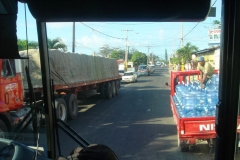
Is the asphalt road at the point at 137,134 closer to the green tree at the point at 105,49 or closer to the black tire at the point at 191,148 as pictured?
the black tire at the point at 191,148

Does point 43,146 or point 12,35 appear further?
point 43,146

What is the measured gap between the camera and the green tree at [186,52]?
361cm

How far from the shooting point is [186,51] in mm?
3955

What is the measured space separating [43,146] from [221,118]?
4.41ft

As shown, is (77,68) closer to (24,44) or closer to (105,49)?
(105,49)

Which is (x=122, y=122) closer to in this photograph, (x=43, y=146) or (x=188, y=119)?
(x=188, y=119)

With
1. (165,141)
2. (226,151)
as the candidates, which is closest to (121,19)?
(226,151)

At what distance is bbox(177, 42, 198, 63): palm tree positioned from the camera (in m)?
3.60

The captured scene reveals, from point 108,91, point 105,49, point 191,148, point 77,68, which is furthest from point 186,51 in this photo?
point 108,91

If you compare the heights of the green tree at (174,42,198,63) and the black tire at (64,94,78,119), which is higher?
the green tree at (174,42,198,63)

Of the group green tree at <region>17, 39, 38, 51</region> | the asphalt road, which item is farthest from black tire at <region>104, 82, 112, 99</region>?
green tree at <region>17, 39, 38, 51</region>

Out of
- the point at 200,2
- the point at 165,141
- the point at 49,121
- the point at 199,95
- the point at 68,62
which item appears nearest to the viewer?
the point at 200,2

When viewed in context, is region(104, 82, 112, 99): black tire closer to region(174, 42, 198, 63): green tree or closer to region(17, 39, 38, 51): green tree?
region(174, 42, 198, 63): green tree

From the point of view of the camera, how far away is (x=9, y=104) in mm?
7223
